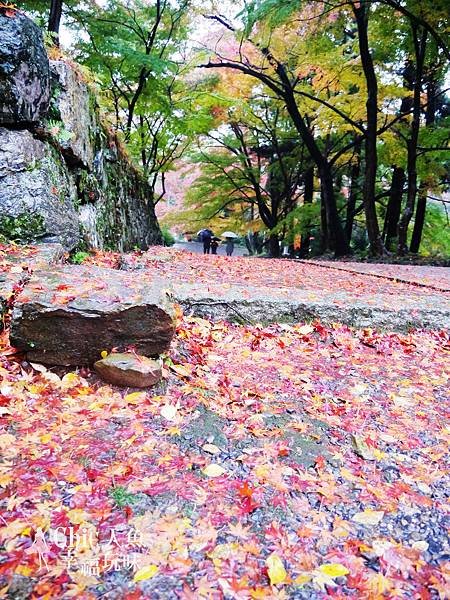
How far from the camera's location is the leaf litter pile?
3.12 ft

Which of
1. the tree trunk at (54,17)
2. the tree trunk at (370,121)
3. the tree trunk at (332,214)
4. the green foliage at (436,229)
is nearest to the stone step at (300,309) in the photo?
the tree trunk at (54,17)

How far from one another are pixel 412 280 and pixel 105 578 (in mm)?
4647

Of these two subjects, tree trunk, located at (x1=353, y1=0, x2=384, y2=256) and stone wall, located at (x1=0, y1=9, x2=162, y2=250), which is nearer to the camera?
stone wall, located at (x1=0, y1=9, x2=162, y2=250)

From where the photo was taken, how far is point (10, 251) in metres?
2.61

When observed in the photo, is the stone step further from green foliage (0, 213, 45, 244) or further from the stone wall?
the stone wall

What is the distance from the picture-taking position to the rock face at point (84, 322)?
5.49 ft

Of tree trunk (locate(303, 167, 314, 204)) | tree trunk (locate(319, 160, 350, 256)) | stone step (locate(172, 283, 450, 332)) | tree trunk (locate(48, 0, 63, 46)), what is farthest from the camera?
tree trunk (locate(303, 167, 314, 204))

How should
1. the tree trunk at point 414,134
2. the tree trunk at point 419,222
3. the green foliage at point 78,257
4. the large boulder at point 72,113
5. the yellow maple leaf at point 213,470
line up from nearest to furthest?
the yellow maple leaf at point 213,470 → the green foliage at point 78,257 → the large boulder at point 72,113 → the tree trunk at point 414,134 → the tree trunk at point 419,222

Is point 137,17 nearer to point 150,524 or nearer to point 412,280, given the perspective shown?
point 412,280

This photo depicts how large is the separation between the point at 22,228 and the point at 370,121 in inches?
272

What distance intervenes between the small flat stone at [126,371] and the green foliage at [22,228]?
1641 mm

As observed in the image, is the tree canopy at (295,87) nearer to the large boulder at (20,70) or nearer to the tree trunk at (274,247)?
the tree trunk at (274,247)

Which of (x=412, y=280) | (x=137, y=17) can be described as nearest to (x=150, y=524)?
(x=412, y=280)

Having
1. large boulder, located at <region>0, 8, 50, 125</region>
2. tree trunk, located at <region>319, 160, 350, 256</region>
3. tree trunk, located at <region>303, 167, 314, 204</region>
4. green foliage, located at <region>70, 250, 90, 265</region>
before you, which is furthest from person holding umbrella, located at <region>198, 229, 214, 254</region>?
large boulder, located at <region>0, 8, 50, 125</region>
